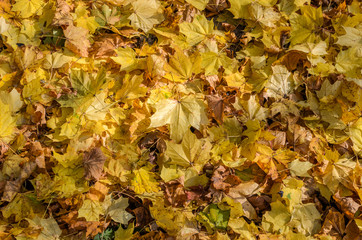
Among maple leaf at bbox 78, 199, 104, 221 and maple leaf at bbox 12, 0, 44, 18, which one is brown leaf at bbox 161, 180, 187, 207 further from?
maple leaf at bbox 12, 0, 44, 18

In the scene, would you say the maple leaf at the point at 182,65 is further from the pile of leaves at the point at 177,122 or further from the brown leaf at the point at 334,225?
the brown leaf at the point at 334,225

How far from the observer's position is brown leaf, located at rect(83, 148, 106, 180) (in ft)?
4.98

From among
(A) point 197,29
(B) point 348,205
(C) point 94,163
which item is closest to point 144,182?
(C) point 94,163

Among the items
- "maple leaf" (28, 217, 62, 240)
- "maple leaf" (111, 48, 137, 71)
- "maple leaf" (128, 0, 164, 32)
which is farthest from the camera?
"maple leaf" (128, 0, 164, 32)

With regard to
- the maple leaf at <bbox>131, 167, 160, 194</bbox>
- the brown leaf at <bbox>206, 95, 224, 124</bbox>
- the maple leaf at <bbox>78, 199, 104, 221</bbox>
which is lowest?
the maple leaf at <bbox>78, 199, 104, 221</bbox>

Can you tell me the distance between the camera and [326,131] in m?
1.74

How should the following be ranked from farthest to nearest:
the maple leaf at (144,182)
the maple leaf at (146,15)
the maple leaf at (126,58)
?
the maple leaf at (146,15) → the maple leaf at (126,58) → the maple leaf at (144,182)

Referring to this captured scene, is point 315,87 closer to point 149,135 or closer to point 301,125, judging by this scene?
point 301,125

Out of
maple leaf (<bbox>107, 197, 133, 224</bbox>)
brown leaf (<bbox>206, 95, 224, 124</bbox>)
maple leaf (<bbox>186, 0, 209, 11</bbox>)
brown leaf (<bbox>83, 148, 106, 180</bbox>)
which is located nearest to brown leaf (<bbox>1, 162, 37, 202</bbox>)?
brown leaf (<bbox>83, 148, 106, 180</bbox>)

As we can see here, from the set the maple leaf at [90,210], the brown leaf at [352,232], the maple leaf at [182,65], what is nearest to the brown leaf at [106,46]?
the maple leaf at [182,65]

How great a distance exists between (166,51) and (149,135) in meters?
0.57

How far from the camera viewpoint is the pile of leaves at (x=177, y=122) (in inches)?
59.9

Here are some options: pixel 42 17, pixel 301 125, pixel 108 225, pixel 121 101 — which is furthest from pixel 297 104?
pixel 42 17

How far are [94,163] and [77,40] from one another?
779mm
